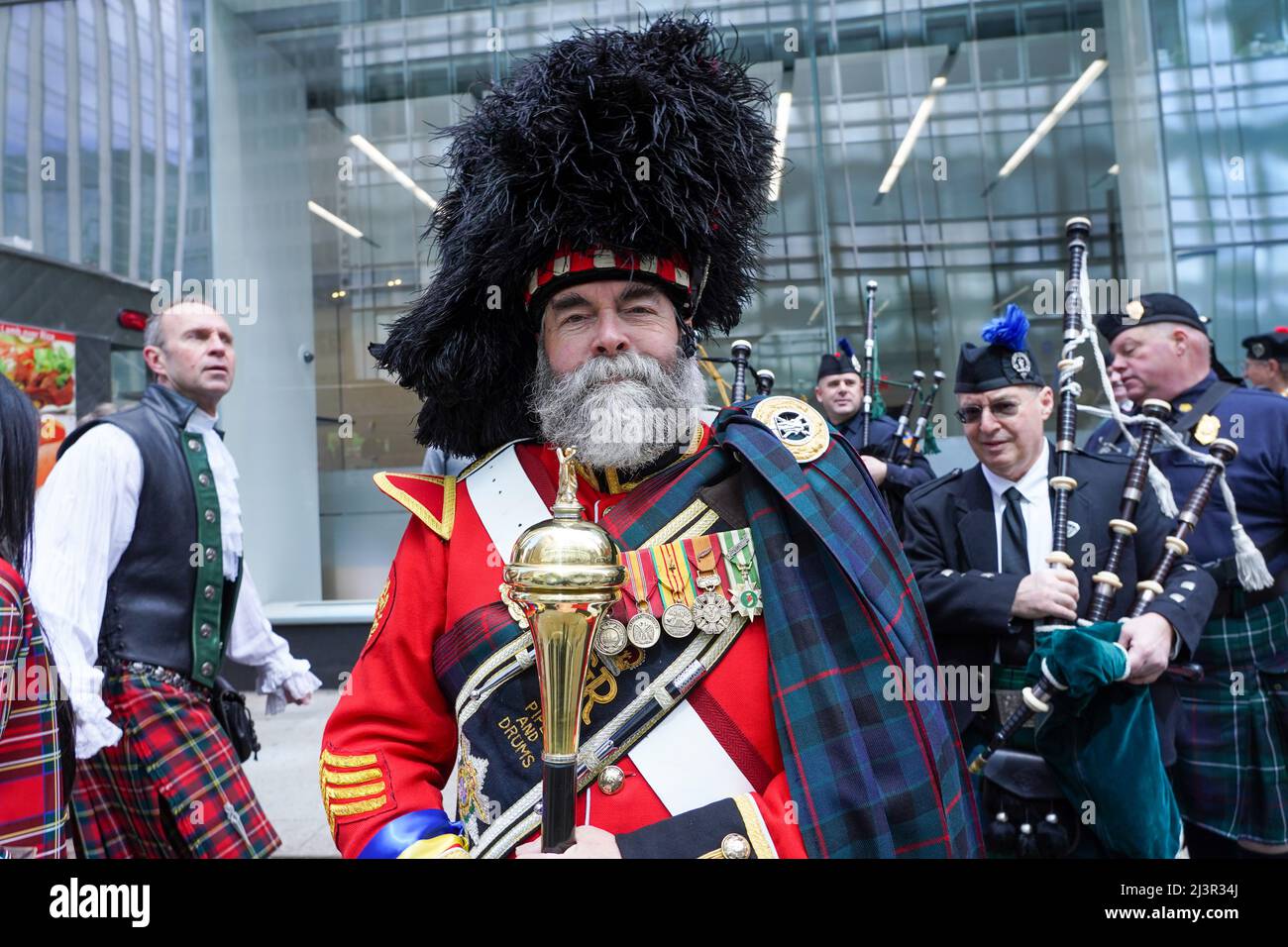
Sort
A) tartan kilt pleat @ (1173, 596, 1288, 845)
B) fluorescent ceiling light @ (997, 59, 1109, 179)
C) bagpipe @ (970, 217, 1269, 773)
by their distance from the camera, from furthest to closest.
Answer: fluorescent ceiling light @ (997, 59, 1109, 179) → tartan kilt pleat @ (1173, 596, 1288, 845) → bagpipe @ (970, 217, 1269, 773)

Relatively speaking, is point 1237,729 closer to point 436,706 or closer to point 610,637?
point 610,637

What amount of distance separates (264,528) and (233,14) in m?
3.80

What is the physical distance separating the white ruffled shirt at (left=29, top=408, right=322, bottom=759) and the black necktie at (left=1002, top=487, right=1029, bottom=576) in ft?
7.90

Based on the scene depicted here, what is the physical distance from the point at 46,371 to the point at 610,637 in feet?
20.6

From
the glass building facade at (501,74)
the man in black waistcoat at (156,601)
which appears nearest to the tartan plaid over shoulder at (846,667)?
the man in black waistcoat at (156,601)

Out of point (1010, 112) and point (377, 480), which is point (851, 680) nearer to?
point (377, 480)

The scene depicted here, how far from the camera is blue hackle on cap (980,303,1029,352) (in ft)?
9.10

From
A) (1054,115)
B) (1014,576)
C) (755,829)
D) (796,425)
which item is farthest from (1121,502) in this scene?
(1054,115)

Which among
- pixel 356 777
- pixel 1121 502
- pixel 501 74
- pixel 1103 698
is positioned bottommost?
pixel 1103 698

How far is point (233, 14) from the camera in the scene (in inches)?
262

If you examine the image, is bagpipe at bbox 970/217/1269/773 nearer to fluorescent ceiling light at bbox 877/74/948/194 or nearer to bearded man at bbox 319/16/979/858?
bearded man at bbox 319/16/979/858

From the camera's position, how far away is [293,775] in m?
4.85

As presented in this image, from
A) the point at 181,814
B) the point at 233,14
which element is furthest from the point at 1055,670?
the point at 233,14

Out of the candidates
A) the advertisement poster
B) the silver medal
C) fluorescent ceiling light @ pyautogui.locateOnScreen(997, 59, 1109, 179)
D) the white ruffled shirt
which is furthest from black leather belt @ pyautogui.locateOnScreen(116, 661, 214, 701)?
fluorescent ceiling light @ pyautogui.locateOnScreen(997, 59, 1109, 179)
